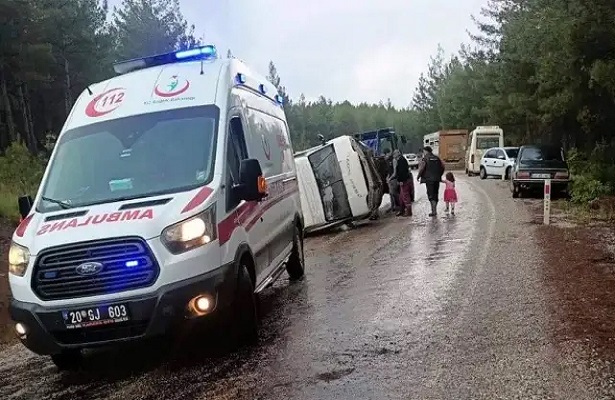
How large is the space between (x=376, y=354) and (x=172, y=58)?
397cm

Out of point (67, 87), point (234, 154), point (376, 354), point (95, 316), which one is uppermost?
point (67, 87)

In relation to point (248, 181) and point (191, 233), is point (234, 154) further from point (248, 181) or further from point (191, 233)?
point (191, 233)

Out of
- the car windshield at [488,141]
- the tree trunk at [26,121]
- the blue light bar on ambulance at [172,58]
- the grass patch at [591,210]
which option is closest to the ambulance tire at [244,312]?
the blue light bar on ambulance at [172,58]

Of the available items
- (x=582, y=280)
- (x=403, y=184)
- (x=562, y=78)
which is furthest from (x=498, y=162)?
(x=582, y=280)

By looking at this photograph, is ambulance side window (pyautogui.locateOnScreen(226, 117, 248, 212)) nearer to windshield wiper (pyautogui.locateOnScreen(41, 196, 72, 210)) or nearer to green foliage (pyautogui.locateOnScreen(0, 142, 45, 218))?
windshield wiper (pyautogui.locateOnScreen(41, 196, 72, 210))

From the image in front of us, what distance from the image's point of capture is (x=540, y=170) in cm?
2259

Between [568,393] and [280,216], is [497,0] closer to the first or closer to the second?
[280,216]

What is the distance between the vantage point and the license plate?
216 inches

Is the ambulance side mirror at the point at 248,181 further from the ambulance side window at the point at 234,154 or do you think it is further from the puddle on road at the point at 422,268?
the puddle on road at the point at 422,268

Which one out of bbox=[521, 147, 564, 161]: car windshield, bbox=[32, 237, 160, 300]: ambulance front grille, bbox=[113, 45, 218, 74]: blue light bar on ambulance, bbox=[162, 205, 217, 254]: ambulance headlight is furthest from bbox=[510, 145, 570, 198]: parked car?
bbox=[32, 237, 160, 300]: ambulance front grille

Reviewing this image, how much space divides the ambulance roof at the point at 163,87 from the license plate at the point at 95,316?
86.9 inches

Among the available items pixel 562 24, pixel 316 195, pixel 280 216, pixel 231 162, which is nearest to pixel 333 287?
pixel 280 216

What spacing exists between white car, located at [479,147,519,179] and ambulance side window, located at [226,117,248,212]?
2576cm

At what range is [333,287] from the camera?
9.47m
